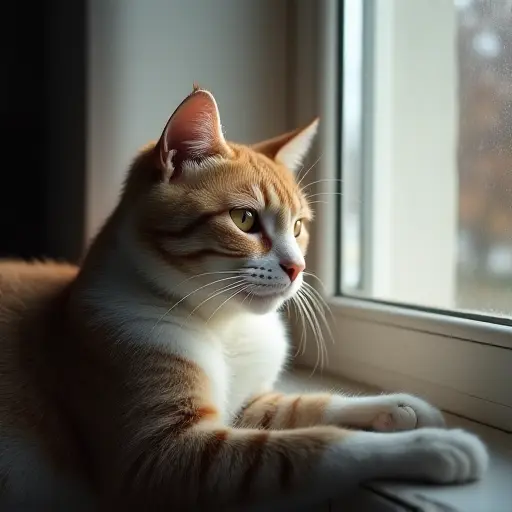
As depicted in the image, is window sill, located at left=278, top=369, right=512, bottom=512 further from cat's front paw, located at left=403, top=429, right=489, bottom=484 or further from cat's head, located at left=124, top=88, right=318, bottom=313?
cat's head, located at left=124, top=88, right=318, bottom=313

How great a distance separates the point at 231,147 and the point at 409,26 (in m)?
0.47

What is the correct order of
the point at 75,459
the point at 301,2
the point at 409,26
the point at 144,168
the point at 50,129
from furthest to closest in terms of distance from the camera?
1. the point at 50,129
2. the point at 301,2
3. the point at 409,26
4. the point at 144,168
5. the point at 75,459

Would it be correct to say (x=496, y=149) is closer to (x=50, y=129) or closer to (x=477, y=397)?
(x=477, y=397)

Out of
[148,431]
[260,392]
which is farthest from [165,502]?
[260,392]

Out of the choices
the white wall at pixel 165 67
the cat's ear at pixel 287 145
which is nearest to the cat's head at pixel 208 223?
the cat's ear at pixel 287 145

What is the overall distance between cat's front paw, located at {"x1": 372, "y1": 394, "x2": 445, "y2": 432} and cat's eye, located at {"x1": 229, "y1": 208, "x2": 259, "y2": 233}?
11.9 inches

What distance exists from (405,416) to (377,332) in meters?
0.29

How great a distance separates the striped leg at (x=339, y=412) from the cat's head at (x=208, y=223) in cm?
16

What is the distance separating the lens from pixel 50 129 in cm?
163

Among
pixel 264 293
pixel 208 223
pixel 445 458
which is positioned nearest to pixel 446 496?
pixel 445 458

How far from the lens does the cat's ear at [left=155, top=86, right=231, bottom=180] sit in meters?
0.88

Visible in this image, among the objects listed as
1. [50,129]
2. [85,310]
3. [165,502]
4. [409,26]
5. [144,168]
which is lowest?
[165,502]

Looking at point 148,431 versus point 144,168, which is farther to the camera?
point 144,168

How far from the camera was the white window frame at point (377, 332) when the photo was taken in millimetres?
921
